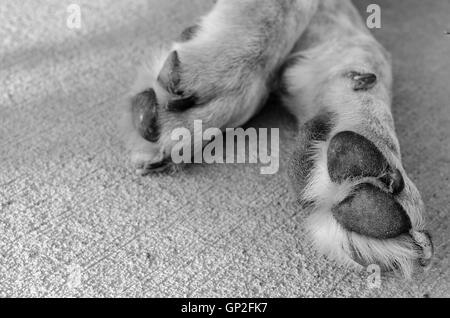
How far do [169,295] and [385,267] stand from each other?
29cm

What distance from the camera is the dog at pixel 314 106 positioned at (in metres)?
0.77

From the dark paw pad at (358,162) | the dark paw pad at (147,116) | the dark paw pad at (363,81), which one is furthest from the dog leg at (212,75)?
the dark paw pad at (358,162)

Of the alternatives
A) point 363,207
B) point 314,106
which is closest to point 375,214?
point 363,207

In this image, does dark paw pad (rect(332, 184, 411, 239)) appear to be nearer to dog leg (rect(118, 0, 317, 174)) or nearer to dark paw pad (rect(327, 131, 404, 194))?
dark paw pad (rect(327, 131, 404, 194))

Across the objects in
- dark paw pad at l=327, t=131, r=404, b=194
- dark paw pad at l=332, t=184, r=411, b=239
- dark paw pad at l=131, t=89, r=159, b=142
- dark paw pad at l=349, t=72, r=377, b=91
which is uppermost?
dark paw pad at l=349, t=72, r=377, b=91

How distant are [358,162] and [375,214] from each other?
3.1 inches

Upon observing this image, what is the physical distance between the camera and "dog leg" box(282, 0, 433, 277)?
76 cm

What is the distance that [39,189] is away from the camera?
0.94 meters

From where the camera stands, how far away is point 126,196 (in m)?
0.94

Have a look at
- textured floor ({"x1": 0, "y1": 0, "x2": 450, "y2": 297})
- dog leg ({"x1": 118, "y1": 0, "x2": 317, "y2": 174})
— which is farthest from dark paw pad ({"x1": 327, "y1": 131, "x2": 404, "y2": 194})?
Answer: dog leg ({"x1": 118, "y1": 0, "x2": 317, "y2": 174})

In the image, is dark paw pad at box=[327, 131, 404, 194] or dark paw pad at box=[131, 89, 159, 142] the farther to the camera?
dark paw pad at box=[131, 89, 159, 142]

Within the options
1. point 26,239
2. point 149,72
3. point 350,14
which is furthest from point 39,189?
point 350,14

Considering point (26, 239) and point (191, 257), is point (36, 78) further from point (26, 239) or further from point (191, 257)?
point (191, 257)

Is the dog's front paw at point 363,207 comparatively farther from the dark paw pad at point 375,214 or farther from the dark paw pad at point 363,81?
the dark paw pad at point 363,81
